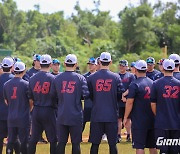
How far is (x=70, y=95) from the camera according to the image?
34.1ft

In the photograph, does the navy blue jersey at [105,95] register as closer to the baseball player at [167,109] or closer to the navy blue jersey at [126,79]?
the baseball player at [167,109]

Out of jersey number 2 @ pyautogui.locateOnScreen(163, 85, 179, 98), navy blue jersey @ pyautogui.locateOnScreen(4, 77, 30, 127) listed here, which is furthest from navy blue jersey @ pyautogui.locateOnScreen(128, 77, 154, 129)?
navy blue jersey @ pyautogui.locateOnScreen(4, 77, 30, 127)

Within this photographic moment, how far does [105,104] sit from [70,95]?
2.54 feet

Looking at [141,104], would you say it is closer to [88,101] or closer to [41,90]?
[41,90]

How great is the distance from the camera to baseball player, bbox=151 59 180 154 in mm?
9758

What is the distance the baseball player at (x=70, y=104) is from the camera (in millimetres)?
10391

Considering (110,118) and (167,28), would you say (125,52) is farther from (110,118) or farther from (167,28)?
(110,118)

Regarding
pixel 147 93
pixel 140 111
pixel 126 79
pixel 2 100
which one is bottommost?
pixel 140 111

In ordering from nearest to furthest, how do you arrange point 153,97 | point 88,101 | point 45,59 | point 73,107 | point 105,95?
point 153,97
point 73,107
point 105,95
point 45,59
point 88,101

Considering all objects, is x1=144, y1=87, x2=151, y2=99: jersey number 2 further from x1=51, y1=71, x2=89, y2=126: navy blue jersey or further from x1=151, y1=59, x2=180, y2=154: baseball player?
x1=51, y1=71, x2=89, y2=126: navy blue jersey

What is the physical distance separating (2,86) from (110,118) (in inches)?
102

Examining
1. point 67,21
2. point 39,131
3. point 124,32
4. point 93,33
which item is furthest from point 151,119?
point 67,21

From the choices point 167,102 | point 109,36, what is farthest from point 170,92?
point 109,36

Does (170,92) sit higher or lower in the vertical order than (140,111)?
higher
